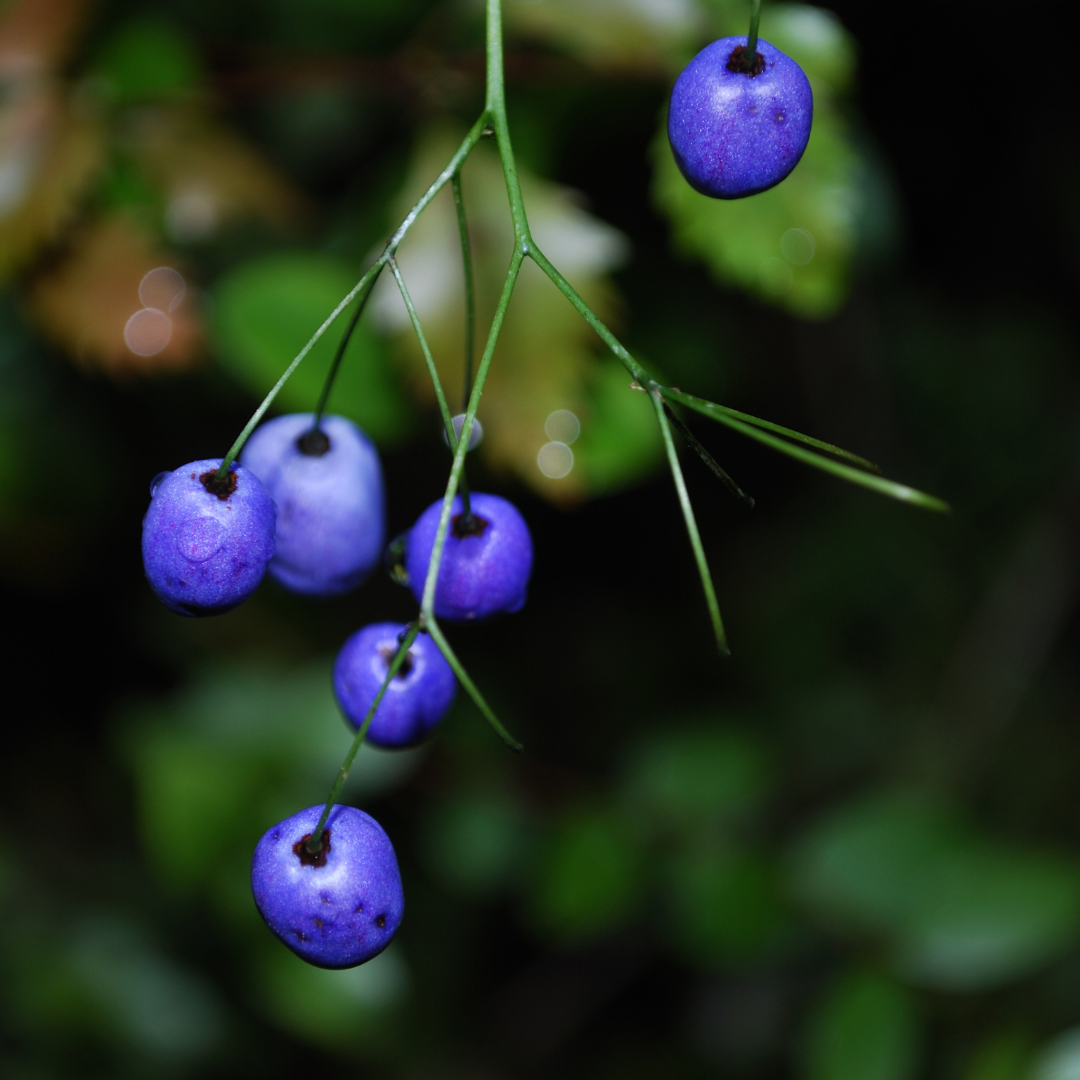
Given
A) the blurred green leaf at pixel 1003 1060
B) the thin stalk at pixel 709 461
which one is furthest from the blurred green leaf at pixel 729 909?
the thin stalk at pixel 709 461

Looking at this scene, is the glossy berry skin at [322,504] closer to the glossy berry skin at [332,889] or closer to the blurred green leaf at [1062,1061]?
the glossy berry skin at [332,889]

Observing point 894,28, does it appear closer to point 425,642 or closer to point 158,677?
point 425,642

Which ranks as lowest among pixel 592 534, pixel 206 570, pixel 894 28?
pixel 206 570

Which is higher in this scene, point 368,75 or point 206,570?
point 368,75

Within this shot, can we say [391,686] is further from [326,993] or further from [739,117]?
[326,993]

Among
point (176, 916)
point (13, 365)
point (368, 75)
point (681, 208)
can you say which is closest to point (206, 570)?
point (681, 208)

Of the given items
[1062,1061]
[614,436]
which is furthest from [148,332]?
[1062,1061]

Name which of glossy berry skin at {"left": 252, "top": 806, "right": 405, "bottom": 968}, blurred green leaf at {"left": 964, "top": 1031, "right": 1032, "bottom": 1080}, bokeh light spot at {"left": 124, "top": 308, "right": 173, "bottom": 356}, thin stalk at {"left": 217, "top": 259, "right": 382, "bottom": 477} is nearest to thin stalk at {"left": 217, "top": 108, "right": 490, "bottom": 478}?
thin stalk at {"left": 217, "top": 259, "right": 382, "bottom": 477}

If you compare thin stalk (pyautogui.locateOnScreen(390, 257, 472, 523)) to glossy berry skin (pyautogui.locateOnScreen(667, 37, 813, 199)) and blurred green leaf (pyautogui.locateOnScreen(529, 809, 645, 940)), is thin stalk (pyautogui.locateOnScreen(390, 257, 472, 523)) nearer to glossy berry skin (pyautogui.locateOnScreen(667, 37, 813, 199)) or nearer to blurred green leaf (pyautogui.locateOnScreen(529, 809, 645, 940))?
glossy berry skin (pyautogui.locateOnScreen(667, 37, 813, 199))
